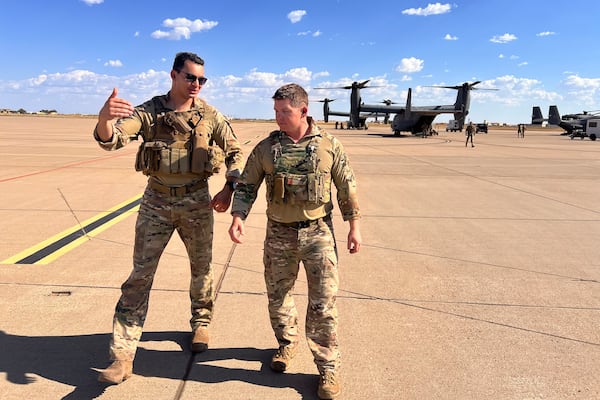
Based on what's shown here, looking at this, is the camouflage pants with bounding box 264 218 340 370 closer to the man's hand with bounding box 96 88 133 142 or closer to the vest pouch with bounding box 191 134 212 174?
the vest pouch with bounding box 191 134 212 174

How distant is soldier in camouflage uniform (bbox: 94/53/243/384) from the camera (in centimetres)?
291

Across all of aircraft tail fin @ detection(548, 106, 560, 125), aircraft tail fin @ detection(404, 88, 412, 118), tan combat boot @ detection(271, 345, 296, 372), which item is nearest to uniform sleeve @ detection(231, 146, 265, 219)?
tan combat boot @ detection(271, 345, 296, 372)

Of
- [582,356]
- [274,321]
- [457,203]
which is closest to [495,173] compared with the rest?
[457,203]

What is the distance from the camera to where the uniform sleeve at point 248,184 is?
Answer: 284 centimetres

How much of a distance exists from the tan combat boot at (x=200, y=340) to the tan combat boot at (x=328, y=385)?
36.4 inches

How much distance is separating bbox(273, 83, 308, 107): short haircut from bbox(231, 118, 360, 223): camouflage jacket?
0.65 ft

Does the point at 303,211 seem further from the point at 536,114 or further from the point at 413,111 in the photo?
the point at 536,114

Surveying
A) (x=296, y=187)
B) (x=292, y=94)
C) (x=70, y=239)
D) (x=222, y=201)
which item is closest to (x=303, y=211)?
(x=296, y=187)

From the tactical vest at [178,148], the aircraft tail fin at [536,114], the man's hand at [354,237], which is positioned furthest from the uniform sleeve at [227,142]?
the aircraft tail fin at [536,114]

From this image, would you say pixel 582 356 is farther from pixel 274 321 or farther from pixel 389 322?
pixel 274 321

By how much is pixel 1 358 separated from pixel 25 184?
7.67 meters

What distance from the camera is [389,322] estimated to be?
3.65 metres

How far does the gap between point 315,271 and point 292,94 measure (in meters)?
1.09

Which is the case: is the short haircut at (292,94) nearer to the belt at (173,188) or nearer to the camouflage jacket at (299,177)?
the camouflage jacket at (299,177)
